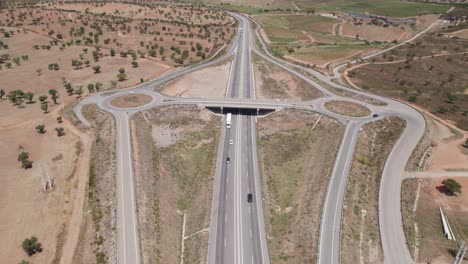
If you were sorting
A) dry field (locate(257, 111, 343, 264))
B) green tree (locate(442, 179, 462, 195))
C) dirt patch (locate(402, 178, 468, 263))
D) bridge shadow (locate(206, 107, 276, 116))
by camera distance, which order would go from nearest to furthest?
dirt patch (locate(402, 178, 468, 263)) < dry field (locate(257, 111, 343, 264)) < green tree (locate(442, 179, 462, 195)) < bridge shadow (locate(206, 107, 276, 116))

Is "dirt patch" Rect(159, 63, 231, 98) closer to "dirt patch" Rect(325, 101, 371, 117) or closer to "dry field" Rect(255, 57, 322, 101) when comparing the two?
"dry field" Rect(255, 57, 322, 101)

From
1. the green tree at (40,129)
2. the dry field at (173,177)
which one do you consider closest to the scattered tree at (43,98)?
the green tree at (40,129)

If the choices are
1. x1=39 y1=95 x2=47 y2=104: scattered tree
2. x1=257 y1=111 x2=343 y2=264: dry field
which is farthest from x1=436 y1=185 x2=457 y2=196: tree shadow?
x1=39 y1=95 x2=47 y2=104: scattered tree

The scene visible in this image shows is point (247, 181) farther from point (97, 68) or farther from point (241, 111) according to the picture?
point (97, 68)

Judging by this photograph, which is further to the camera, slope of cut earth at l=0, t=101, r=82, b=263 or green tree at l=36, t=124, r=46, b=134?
green tree at l=36, t=124, r=46, b=134

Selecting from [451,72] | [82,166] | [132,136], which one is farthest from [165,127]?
[451,72]

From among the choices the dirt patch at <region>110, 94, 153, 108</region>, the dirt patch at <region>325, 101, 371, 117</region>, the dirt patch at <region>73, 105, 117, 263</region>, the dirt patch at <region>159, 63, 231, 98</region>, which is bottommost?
the dirt patch at <region>73, 105, 117, 263</region>

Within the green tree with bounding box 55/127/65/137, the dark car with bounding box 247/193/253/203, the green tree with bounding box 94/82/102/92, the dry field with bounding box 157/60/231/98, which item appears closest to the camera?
the dark car with bounding box 247/193/253/203

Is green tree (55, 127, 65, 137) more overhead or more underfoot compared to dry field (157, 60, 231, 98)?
more underfoot
